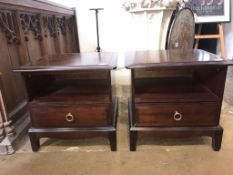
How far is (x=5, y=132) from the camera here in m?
1.16

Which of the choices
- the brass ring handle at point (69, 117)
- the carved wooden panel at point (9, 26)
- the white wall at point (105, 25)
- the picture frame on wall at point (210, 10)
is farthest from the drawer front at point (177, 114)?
the picture frame on wall at point (210, 10)

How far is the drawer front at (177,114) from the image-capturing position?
108 centimetres

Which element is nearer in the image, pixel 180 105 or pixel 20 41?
pixel 180 105

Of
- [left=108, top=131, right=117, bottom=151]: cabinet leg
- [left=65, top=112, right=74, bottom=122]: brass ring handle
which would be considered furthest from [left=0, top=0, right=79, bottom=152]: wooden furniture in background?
[left=108, top=131, right=117, bottom=151]: cabinet leg

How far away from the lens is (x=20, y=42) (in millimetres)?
1327

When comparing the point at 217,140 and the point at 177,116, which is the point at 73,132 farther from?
the point at 217,140

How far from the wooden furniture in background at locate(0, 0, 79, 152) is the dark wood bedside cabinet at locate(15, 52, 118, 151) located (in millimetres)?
175

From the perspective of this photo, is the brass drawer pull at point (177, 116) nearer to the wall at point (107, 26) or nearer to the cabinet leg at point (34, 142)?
the cabinet leg at point (34, 142)

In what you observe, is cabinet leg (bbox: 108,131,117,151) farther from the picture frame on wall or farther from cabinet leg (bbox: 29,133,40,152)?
the picture frame on wall

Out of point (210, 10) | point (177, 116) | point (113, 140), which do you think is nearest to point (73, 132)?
point (113, 140)

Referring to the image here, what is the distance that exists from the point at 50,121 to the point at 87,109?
22 cm

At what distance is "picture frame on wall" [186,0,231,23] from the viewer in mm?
2988

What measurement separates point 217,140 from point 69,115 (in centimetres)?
79

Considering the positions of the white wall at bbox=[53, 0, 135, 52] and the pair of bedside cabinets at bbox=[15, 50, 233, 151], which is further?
the white wall at bbox=[53, 0, 135, 52]
